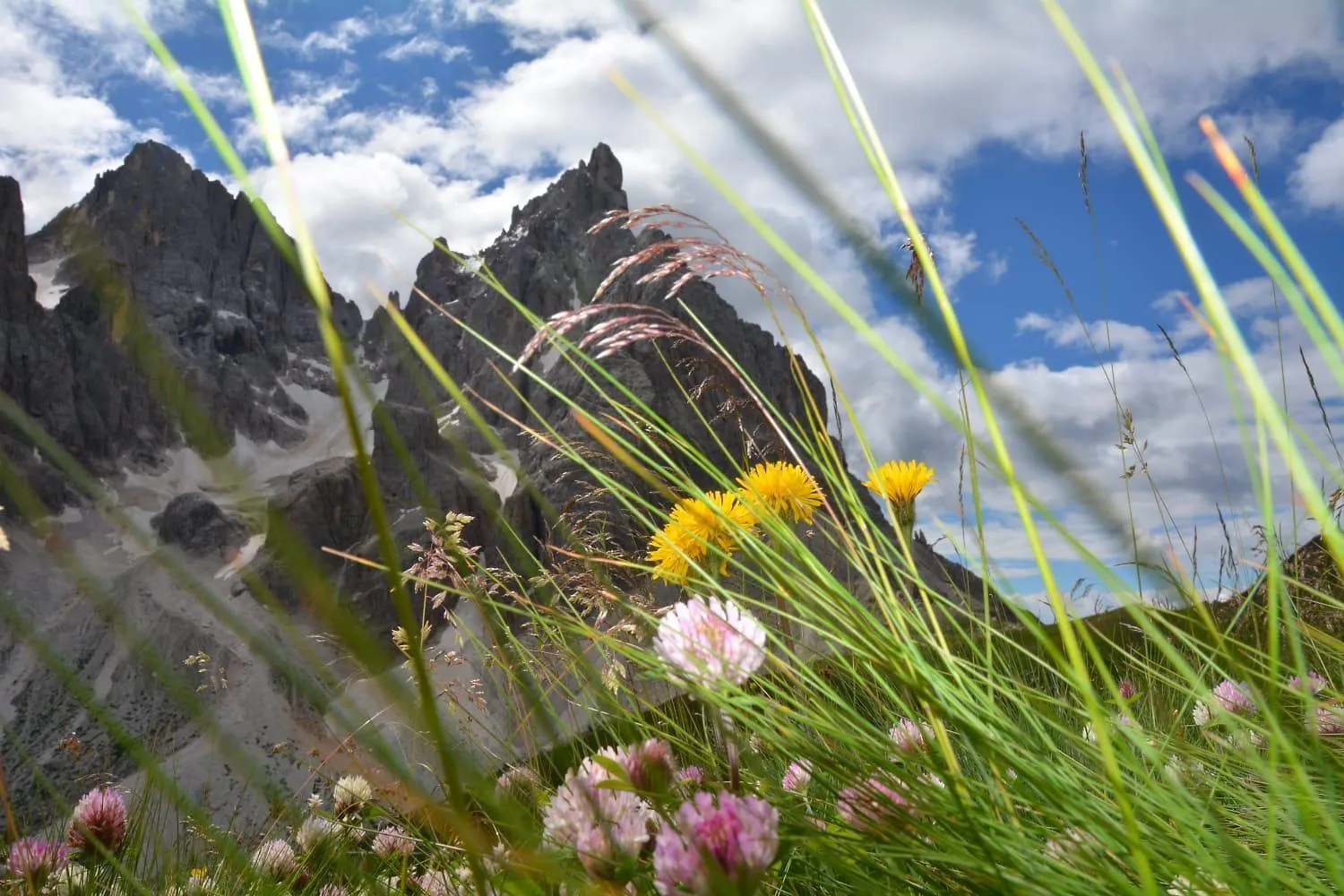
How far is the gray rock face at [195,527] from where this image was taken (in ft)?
232

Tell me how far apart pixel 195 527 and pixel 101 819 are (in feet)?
260

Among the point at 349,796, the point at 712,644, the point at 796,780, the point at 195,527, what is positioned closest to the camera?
the point at 712,644

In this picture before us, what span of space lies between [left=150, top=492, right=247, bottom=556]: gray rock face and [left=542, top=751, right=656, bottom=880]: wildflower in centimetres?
7752

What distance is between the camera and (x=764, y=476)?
6.64 ft

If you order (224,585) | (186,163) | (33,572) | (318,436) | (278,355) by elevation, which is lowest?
(224,585)

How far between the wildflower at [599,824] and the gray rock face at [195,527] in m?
77.5

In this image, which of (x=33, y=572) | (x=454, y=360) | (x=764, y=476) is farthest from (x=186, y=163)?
(x=764, y=476)

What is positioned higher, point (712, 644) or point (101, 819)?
point (712, 644)

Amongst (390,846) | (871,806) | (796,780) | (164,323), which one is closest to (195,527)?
(164,323)

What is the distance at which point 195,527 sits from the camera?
71688mm

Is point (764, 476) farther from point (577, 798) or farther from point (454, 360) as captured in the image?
point (454, 360)

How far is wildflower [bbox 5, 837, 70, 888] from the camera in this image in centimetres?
168

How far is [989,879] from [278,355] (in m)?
107

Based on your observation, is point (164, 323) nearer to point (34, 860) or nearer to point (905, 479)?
point (34, 860)
